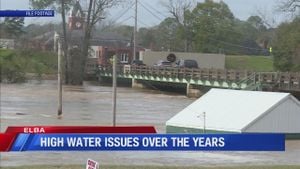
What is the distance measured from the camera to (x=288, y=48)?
70.8m

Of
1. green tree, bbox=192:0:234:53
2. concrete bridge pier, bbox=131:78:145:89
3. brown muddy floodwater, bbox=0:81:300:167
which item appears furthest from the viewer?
green tree, bbox=192:0:234:53

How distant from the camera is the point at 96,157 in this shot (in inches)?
650

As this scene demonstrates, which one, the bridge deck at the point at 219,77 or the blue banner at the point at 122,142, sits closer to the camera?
the blue banner at the point at 122,142

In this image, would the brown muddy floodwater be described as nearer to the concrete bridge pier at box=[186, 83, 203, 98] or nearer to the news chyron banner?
the news chyron banner

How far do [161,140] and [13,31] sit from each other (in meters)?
95.4

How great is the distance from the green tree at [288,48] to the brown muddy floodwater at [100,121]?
1734 cm

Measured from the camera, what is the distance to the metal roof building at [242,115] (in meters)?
22.5

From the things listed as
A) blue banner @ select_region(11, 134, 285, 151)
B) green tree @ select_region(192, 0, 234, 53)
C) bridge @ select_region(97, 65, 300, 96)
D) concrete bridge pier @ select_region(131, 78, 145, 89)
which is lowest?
concrete bridge pier @ select_region(131, 78, 145, 89)

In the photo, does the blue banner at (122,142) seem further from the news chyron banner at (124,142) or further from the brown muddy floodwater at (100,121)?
the brown muddy floodwater at (100,121)

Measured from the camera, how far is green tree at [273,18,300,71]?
67.7 meters

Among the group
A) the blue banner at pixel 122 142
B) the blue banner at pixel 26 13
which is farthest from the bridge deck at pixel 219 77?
the blue banner at pixel 26 13

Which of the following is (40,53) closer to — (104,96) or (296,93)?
(104,96)

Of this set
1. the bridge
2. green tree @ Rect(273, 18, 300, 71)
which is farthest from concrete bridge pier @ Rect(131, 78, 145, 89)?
green tree @ Rect(273, 18, 300, 71)

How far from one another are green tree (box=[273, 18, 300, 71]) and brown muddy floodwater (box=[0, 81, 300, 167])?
17339 mm
